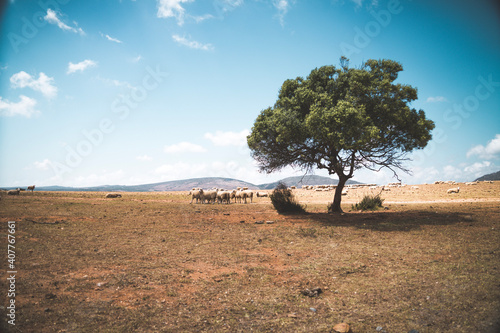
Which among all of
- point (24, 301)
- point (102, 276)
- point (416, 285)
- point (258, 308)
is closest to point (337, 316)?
point (258, 308)

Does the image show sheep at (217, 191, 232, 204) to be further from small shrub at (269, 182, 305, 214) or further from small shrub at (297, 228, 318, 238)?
small shrub at (297, 228, 318, 238)

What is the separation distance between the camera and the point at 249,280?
661cm

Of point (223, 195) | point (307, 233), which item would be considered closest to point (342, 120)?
point (307, 233)

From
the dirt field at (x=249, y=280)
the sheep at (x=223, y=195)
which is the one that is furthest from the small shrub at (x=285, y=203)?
the sheep at (x=223, y=195)

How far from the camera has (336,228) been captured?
42.8ft

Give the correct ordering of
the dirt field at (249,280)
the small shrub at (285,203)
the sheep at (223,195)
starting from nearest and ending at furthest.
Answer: the dirt field at (249,280)
the small shrub at (285,203)
the sheep at (223,195)

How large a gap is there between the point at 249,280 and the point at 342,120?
35.4 feet

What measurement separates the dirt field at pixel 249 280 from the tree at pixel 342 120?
614cm

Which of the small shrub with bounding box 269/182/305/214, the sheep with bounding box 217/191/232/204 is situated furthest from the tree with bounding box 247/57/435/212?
the sheep with bounding box 217/191/232/204

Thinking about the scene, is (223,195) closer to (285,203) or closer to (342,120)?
(285,203)

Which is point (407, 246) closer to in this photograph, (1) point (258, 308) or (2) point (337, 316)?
(2) point (337, 316)

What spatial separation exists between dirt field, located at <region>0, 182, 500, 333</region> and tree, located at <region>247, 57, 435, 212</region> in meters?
6.14

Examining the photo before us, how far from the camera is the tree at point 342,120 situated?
1452 centimetres

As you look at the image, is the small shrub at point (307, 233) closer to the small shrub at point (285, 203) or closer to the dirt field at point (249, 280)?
the dirt field at point (249, 280)
